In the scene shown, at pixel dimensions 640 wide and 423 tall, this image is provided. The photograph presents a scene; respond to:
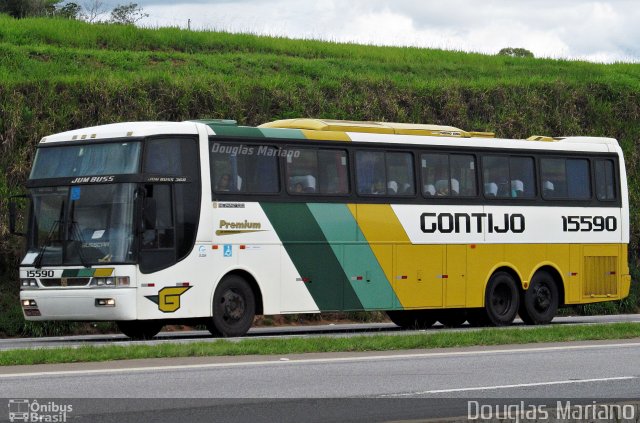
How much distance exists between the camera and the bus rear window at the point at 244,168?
73.2 feet

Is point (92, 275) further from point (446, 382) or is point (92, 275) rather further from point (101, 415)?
point (101, 415)

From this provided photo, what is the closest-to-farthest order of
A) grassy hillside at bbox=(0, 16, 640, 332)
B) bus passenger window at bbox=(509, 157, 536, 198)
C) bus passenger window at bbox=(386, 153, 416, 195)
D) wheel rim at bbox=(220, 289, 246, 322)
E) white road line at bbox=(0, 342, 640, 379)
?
white road line at bbox=(0, 342, 640, 379) < wheel rim at bbox=(220, 289, 246, 322) < bus passenger window at bbox=(386, 153, 416, 195) < bus passenger window at bbox=(509, 157, 536, 198) < grassy hillside at bbox=(0, 16, 640, 332)

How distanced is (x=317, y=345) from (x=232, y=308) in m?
5.22

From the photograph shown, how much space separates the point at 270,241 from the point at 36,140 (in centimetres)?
958

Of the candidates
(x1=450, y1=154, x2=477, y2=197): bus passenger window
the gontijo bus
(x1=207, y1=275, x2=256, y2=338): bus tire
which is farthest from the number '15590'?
(x1=207, y1=275, x2=256, y2=338): bus tire

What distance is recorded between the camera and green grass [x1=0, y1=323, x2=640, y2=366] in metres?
15.3

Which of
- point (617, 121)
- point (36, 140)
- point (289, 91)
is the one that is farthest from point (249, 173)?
point (617, 121)

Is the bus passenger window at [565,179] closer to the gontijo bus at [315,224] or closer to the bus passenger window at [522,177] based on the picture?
the gontijo bus at [315,224]

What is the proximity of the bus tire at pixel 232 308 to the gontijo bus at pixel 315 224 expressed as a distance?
3 cm

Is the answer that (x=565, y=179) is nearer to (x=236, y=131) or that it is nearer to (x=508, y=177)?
(x=508, y=177)

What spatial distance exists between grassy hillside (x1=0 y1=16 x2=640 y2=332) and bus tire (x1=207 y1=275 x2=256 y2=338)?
5679 mm

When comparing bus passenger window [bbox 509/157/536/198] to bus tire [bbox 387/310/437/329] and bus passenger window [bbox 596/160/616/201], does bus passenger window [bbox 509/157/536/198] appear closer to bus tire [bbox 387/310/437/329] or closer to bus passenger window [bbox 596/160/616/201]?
bus passenger window [bbox 596/160/616/201]

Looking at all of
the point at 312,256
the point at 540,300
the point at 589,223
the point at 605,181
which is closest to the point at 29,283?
the point at 312,256

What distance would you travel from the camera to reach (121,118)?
105 feet
